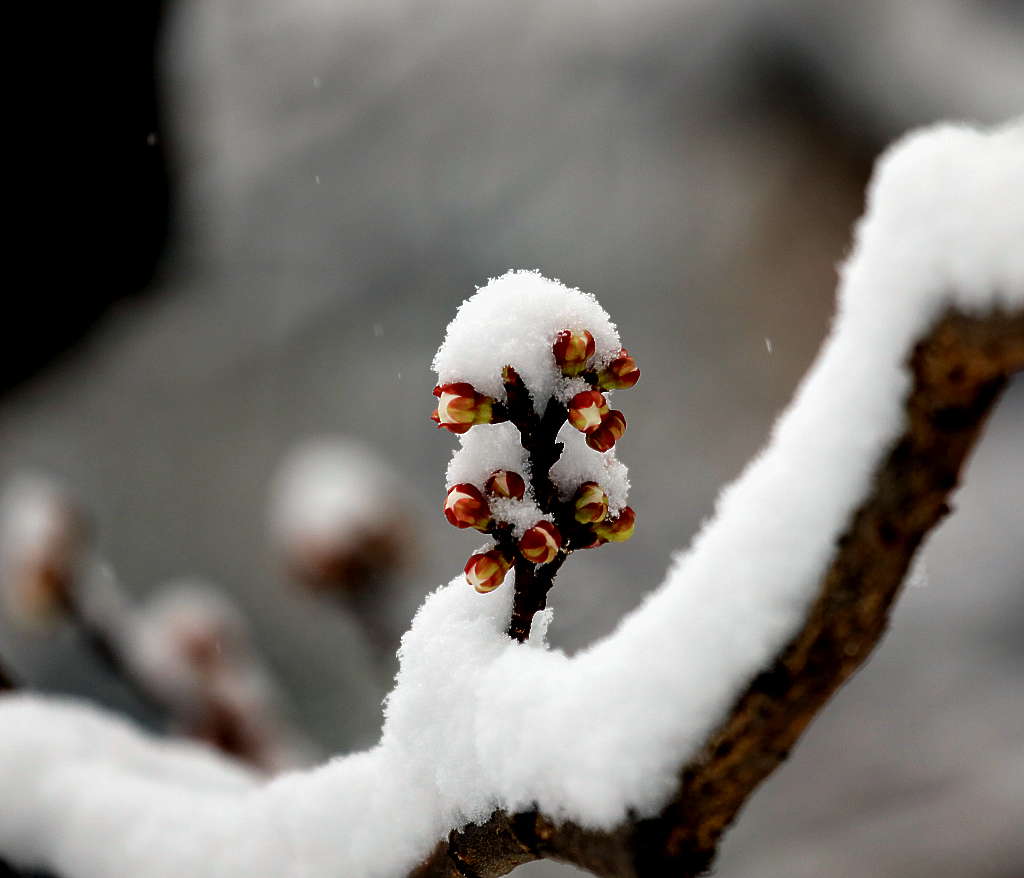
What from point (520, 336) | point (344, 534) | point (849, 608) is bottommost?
point (849, 608)

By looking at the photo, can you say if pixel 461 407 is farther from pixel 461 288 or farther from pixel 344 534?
pixel 461 288

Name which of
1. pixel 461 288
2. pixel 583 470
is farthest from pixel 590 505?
pixel 461 288

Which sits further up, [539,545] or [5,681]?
[5,681]

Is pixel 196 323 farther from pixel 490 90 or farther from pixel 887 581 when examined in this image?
pixel 887 581

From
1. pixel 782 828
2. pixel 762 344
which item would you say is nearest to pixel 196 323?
pixel 762 344

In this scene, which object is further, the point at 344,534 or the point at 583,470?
the point at 344,534

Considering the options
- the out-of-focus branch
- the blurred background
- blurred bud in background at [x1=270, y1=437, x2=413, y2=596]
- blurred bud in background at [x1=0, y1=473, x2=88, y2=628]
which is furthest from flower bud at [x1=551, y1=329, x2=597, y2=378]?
the blurred background

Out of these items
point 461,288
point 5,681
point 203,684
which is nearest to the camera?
point 5,681

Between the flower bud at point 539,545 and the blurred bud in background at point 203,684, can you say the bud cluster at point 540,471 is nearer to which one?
the flower bud at point 539,545

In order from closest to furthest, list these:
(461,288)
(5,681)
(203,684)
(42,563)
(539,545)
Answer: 1. (539,545)
2. (5,681)
3. (42,563)
4. (203,684)
5. (461,288)
